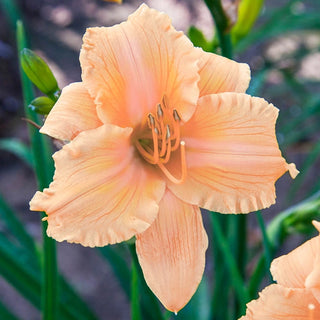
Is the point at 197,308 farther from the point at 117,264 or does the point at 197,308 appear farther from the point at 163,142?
the point at 163,142

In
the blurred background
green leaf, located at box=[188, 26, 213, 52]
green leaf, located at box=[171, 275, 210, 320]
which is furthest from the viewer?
the blurred background

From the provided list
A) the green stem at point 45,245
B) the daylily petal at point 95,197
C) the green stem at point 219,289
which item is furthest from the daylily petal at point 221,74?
the green stem at point 219,289

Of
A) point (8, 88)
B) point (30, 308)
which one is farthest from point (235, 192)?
point (8, 88)

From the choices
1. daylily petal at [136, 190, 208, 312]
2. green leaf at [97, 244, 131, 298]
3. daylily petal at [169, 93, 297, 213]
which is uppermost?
daylily petal at [169, 93, 297, 213]

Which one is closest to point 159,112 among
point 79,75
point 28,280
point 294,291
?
point 294,291

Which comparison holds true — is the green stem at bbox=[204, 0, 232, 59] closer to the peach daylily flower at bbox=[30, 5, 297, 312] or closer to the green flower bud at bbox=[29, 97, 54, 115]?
the peach daylily flower at bbox=[30, 5, 297, 312]

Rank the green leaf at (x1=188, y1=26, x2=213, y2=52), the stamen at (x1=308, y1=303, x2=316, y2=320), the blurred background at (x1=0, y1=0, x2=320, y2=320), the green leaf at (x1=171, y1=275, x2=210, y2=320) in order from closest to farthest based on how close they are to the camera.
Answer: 1. the stamen at (x1=308, y1=303, x2=316, y2=320)
2. the green leaf at (x1=188, y1=26, x2=213, y2=52)
3. the green leaf at (x1=171, y1=275, x2=210, y2=320)
4. the blurred background at (x1=0, y1=0, x2=320, y2=320)

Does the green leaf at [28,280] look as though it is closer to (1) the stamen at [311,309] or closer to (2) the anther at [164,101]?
(2) the anther at [164,101]

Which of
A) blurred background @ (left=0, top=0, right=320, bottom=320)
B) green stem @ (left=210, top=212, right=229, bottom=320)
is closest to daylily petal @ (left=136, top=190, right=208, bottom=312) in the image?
green stem @ (left=210, top=212, right=229, bottom=320)
